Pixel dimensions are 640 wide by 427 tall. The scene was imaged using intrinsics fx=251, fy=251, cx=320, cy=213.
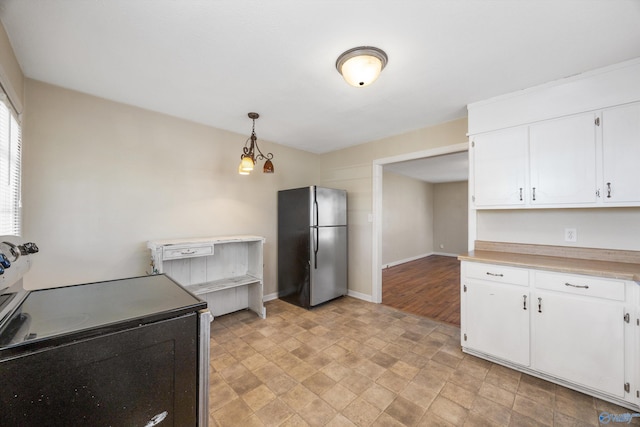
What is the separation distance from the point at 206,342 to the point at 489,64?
257 cm

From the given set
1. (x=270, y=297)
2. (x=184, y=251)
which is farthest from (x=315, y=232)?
(x=184, y=251)

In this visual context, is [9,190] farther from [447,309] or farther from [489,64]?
[447,309]

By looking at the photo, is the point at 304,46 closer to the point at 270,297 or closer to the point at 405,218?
the point at 270,297

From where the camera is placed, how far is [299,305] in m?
3.59

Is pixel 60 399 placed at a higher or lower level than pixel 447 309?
higher

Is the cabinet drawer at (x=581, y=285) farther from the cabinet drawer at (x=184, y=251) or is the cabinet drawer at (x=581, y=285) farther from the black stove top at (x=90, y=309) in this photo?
the cabinet drawer at (x=184, y=251)

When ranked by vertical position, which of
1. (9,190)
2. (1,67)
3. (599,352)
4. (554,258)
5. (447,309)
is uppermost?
(1,67)

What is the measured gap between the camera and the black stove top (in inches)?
30.1

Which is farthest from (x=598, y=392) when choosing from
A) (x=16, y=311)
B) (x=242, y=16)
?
(x=242, y=16)

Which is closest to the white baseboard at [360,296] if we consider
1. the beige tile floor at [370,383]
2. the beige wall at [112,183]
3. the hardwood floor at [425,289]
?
the hardwood floor at [425,289]

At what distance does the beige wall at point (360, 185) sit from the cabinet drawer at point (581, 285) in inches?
79.0

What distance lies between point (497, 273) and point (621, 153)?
1.25 metres

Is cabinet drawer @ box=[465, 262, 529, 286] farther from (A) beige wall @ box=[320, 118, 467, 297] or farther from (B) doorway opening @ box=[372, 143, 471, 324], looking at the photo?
(A) beige wall @ box=[320, 118, 467, 297]

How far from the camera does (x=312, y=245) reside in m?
3.44
